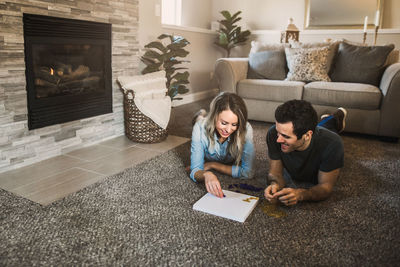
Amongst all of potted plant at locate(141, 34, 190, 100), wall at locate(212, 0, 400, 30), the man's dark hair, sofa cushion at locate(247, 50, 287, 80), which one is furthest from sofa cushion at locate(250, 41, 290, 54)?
the man's dark hair

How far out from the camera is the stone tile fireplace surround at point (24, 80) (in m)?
1.99

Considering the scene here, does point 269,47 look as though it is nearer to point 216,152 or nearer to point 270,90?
point 270,90

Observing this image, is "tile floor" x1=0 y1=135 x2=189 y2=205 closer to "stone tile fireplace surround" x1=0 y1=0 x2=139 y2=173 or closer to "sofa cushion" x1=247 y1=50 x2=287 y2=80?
"stone tile fireplace surround" x1=0 y1=0 x2=139 y2=173

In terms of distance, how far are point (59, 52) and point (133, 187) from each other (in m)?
1.12

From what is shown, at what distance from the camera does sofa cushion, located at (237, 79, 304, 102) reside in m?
3.22

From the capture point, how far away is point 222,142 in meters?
1.95

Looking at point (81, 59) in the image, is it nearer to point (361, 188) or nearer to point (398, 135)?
point (361, 188)

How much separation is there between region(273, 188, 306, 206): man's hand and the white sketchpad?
146 mm

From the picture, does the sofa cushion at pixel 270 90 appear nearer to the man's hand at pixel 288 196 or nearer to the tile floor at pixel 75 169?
the tile floor at pixel 75 169

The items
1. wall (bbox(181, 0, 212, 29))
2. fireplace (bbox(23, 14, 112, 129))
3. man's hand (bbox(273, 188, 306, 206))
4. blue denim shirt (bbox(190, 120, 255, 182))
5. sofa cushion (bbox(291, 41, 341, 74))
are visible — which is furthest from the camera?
wall (bbox(181, 0, 212, 29))

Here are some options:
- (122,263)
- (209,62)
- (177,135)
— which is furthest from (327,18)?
(122,263)

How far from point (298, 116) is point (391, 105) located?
175 centimetres

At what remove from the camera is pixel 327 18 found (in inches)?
186

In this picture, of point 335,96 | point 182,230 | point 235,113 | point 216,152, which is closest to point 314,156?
point 235,113
